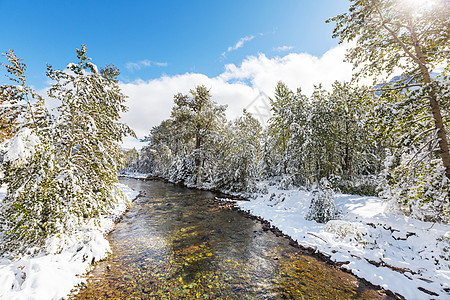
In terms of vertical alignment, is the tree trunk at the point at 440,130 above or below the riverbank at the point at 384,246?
above

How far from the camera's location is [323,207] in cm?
931

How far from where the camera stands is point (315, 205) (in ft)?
31.5

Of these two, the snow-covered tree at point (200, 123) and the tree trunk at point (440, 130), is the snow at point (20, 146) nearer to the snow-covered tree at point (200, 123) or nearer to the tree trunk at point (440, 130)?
the tree trunk at point (440, 130)

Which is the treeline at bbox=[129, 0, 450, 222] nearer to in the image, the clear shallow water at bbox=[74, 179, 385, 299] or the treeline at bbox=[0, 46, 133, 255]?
the clear shallow water at bbox=[74, 179, 385, 299]

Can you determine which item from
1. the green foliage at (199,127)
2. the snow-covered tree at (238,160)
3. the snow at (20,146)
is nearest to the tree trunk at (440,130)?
the snow at (20,146)

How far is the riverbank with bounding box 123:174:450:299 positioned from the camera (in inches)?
189

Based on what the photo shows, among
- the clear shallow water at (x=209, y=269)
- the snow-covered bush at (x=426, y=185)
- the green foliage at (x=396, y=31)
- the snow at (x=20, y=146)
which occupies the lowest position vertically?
the clear shallow water at (x=209, y=269)

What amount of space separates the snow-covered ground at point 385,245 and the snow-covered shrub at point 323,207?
1.26 ft

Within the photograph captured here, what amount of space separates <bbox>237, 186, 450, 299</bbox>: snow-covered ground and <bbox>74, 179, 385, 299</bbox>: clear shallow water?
71 cm

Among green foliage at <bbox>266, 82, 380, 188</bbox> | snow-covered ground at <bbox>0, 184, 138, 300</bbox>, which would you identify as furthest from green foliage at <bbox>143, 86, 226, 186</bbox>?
snow-covered ground at <bbox>0, 184, 138, 300</bbox>

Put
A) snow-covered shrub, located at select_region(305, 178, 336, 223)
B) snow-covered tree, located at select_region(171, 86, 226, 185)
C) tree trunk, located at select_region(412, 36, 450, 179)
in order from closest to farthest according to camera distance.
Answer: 1. tree trunk, located at select_region(412, 36, 450, 179)
2. snow-covered shrub, located at select_region(305, 178, 336, 223)
3. snow-covered tree, located at select_region(171, 86, 226, 185)

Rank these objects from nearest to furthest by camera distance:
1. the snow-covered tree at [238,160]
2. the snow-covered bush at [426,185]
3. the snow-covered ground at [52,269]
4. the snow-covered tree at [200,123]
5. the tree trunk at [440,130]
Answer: the snow-covered ground at [52,269]
the snow-covered bush at [426,185]
the tree trunk at [440,130]
the snow-covered tree at [238,160]
the snow-covered tree at [200,123]

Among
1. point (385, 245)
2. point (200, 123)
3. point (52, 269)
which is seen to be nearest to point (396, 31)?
point (385, 245)

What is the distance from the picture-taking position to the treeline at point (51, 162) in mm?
4445
